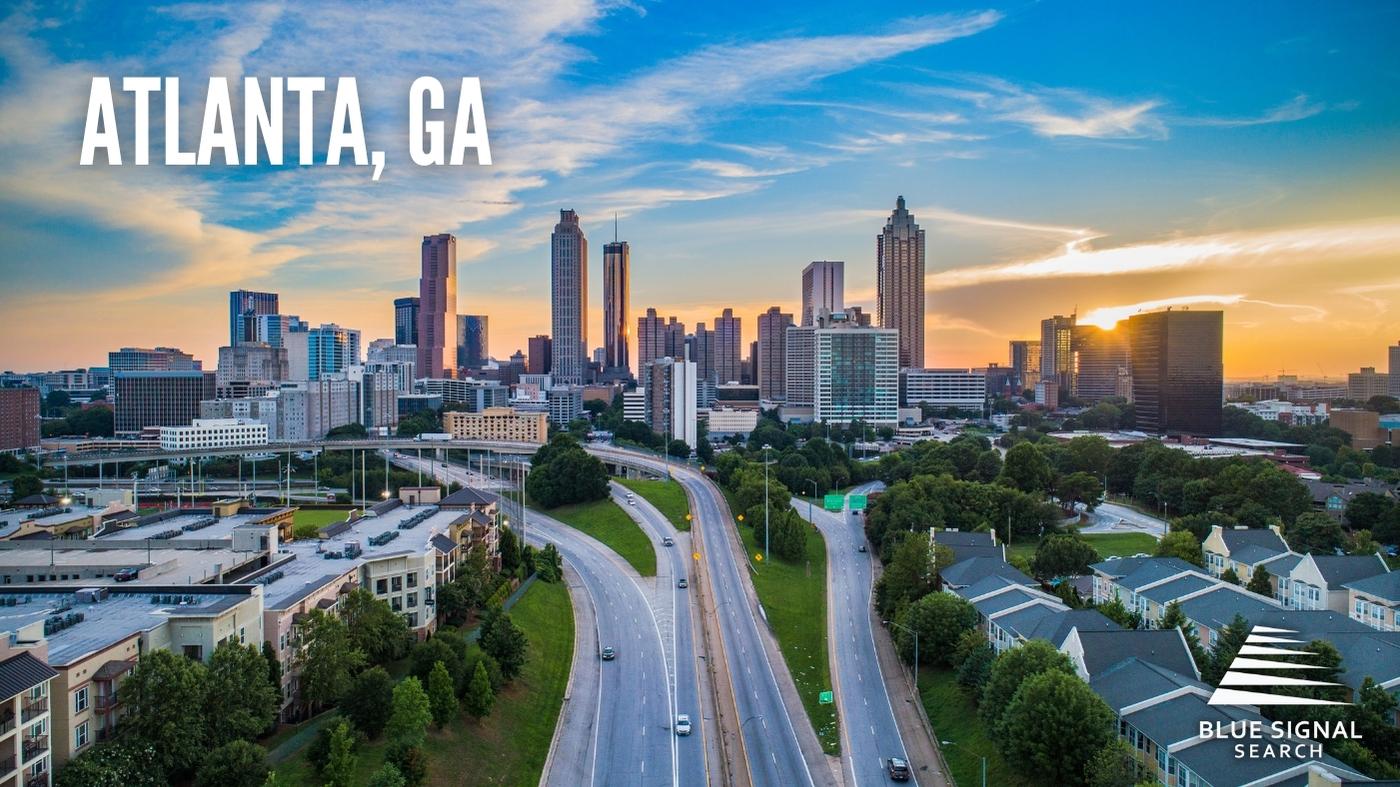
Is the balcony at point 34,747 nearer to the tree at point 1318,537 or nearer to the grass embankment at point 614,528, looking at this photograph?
the grass embankment at point 614,528

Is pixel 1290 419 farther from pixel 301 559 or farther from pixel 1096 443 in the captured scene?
pixel 301 559

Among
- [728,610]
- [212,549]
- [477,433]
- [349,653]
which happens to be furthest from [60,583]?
[477,433]

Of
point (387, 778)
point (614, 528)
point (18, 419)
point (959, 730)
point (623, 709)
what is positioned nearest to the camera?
point (387, 778)

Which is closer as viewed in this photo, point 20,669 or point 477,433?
point 20,669

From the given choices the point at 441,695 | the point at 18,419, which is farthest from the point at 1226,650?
the point at 18,419

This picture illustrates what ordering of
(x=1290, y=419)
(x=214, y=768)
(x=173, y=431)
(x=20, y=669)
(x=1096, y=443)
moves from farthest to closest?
1. (x=1290, y=419)
2. (x=173, y=431)
3. (x=1096, y=443)
4. (x=214, y=768)
5. (x=20, y=669)

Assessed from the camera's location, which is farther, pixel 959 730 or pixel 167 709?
pixel 959 730

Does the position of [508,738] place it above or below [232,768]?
below

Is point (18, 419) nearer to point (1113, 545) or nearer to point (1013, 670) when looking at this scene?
point (1113, 545)
